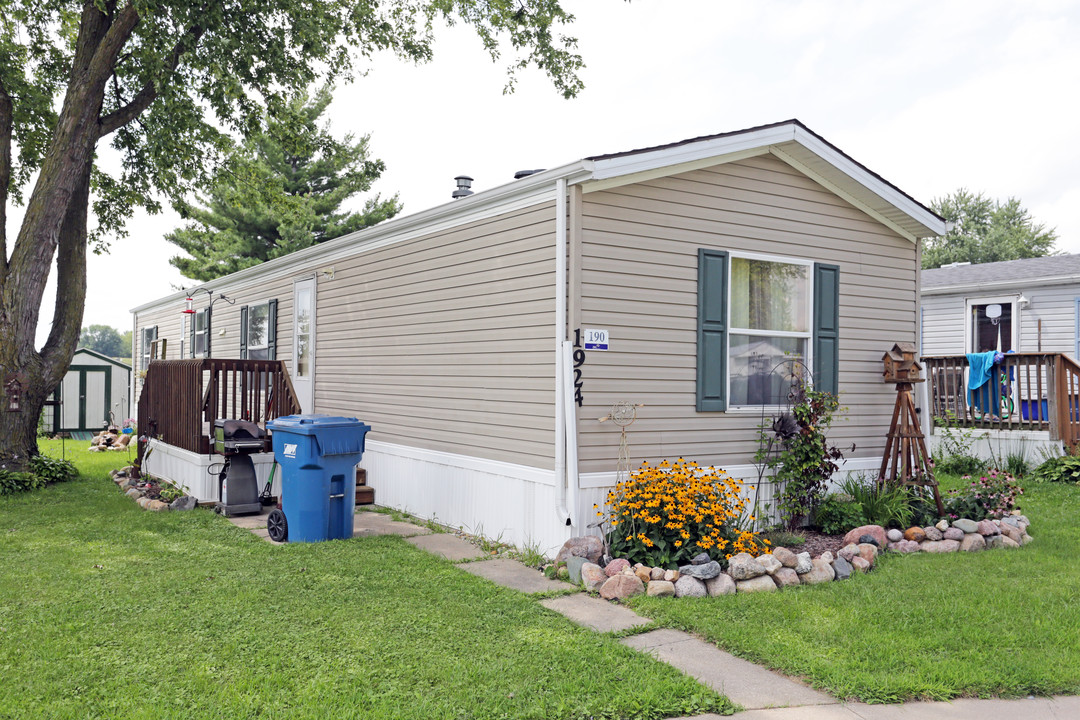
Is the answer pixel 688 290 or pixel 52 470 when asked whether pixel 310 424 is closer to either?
pixel 688 290

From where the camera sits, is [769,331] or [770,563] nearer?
[770,563]

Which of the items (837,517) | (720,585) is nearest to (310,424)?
(720,585)

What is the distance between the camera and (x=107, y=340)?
82.8m

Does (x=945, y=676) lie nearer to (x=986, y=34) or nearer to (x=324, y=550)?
(x=324, y=550)

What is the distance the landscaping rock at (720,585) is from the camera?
486 cm

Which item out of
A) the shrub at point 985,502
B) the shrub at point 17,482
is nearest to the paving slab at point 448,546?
the shrub at point 985,502

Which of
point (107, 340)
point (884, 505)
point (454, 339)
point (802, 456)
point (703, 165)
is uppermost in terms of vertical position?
point (107, 340)

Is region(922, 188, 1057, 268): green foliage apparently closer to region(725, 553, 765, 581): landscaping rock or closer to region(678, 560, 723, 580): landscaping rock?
region(725, 553, 765, 581): landscaping rock

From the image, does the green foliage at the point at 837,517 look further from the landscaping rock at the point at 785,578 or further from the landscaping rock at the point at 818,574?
the landscaping rock at the point at 785,578

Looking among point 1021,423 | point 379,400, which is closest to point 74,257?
point 379,400

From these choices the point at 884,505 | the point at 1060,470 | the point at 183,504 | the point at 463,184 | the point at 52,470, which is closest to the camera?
the point at 884,505

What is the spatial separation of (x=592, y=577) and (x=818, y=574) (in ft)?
4.86

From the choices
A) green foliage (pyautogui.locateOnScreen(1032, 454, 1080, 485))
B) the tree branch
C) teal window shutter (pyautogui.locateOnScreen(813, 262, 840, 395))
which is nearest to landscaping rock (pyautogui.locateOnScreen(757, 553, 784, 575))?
teal window shutter (pyautogui.locateOnScreen(813, 262, 840, 395))

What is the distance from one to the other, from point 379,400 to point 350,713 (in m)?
5.57
